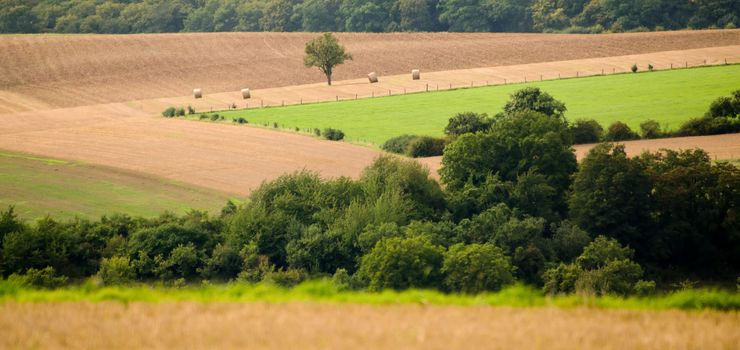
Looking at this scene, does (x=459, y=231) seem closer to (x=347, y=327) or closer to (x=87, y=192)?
(x=87, y=192)

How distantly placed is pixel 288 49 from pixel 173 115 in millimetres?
33440

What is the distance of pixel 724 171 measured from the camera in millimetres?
38375

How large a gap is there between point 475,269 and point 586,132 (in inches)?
1057

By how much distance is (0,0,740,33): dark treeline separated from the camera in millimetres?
109375

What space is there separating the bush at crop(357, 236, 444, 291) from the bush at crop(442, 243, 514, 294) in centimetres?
48

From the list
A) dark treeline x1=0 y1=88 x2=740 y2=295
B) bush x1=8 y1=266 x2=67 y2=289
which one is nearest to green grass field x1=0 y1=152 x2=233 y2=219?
dark treeline x1=0 y1=88 x2=740 y2=295

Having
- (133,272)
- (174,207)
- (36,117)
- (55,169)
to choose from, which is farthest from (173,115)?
(133,272)

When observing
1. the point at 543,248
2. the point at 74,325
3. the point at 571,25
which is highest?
the point at 571,25

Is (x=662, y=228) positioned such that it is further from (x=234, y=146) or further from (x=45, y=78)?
(x=45, y=78)

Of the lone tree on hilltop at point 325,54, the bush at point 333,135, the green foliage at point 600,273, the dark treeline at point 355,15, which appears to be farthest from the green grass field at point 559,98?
the dark treeline at point 355,15

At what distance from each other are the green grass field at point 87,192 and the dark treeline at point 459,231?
391 centimetres

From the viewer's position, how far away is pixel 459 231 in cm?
3538

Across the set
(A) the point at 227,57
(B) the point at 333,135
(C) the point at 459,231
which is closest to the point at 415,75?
(A) the point at 227,57

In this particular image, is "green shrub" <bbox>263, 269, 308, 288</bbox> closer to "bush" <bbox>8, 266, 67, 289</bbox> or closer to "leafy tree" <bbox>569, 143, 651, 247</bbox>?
"bush" <bbox>8, 266, 67, 289</bbox>
